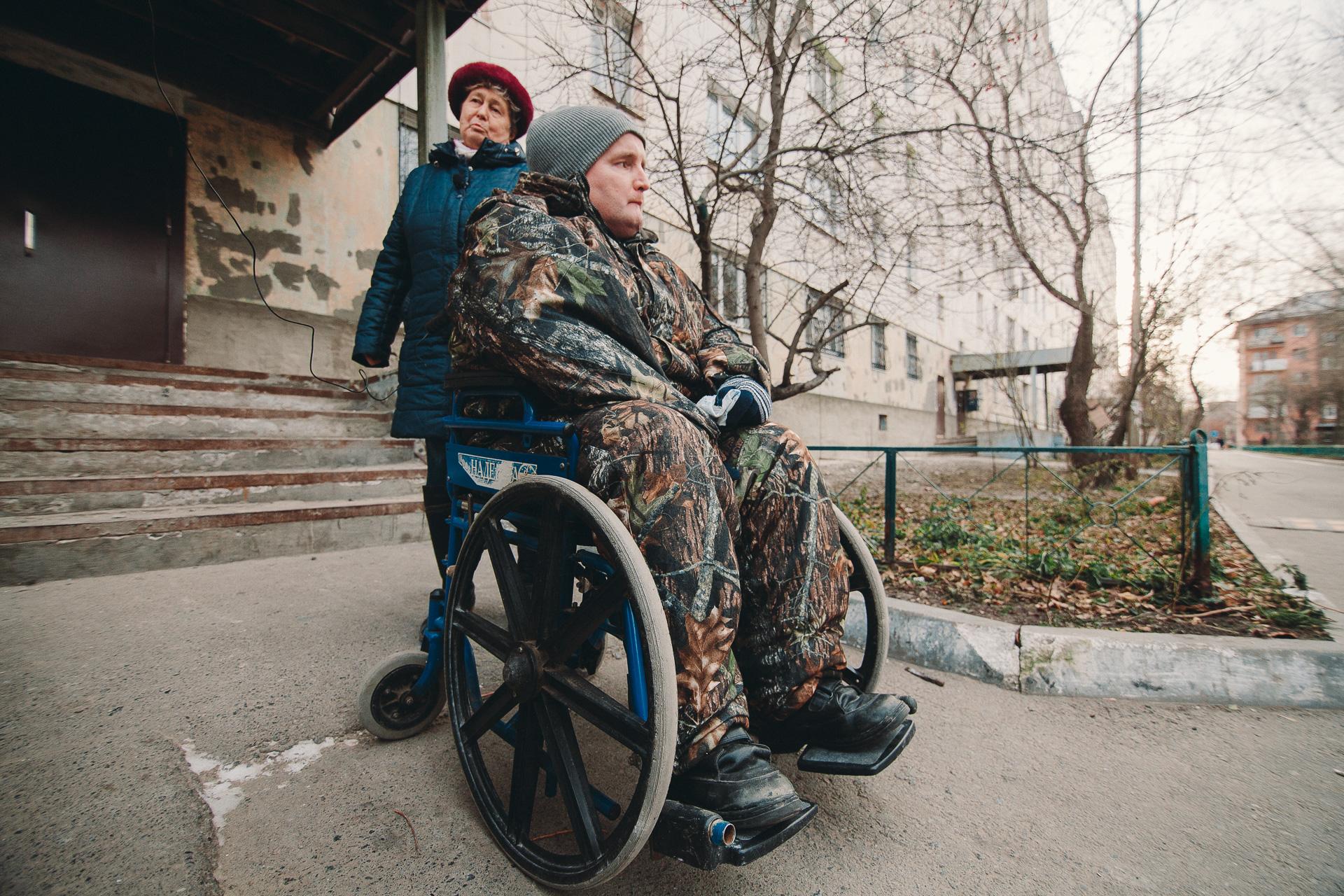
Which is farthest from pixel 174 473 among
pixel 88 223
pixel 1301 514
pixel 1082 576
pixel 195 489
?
pixel 1301 514

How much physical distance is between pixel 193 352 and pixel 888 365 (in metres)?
14.0

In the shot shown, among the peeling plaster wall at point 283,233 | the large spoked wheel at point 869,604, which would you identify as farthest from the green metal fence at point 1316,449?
the peeling plaster wall at point 283,233

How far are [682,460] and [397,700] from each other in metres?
1.17

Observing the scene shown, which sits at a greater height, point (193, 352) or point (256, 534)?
point (193, 352)

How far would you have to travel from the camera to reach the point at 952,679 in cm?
228

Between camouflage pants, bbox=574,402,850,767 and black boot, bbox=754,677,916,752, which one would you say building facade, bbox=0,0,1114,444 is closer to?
camouflage pants, bbox=574,402,850,767

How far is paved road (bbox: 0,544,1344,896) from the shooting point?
46.4 inches

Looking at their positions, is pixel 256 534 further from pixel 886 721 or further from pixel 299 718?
pixel 886 721

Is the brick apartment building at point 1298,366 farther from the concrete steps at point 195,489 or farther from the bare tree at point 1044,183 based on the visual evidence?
the concrete steps at point 195,489

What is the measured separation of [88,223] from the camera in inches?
207

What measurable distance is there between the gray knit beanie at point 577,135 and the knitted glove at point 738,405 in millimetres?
747

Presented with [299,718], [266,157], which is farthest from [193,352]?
[299,718]

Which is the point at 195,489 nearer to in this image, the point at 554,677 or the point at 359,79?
the point at 554,677

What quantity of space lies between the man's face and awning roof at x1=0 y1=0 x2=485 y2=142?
4.08 metres
